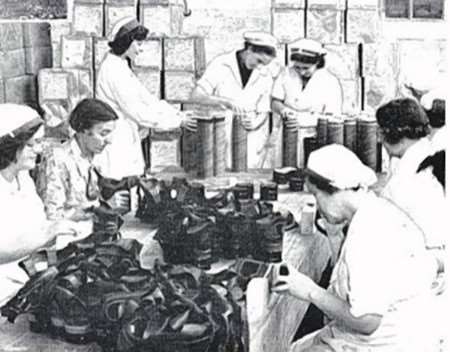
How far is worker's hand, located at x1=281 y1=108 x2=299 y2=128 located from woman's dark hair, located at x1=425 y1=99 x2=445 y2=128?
0.53 meters

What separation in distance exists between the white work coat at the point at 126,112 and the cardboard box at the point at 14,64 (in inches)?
10.0

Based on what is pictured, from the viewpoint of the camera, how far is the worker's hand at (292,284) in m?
1.66

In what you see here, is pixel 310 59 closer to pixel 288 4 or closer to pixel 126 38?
pixel 288 4

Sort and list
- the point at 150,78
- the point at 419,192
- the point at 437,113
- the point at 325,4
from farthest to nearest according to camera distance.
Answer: the point at 150,78 < the point at 325,4 < the point at 437,113 < the point at 419,192

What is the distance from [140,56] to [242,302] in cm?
142

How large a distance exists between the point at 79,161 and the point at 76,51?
532 millimetres

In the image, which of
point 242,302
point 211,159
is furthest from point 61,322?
point 211,159

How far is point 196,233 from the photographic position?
5.71 feet

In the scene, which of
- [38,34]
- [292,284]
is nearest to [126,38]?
[38,34]

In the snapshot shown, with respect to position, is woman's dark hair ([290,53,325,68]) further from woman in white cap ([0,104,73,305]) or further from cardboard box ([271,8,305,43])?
woman in white cap ([0,104,73,305])

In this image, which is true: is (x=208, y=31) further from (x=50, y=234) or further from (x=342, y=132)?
(x=50, y=234)

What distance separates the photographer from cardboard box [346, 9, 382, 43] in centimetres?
252

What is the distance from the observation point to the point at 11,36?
2.65 metres

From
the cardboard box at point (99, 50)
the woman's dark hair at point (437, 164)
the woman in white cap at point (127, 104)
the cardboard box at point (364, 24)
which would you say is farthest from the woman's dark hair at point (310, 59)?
the woman's dark hair at point (437, 164)
